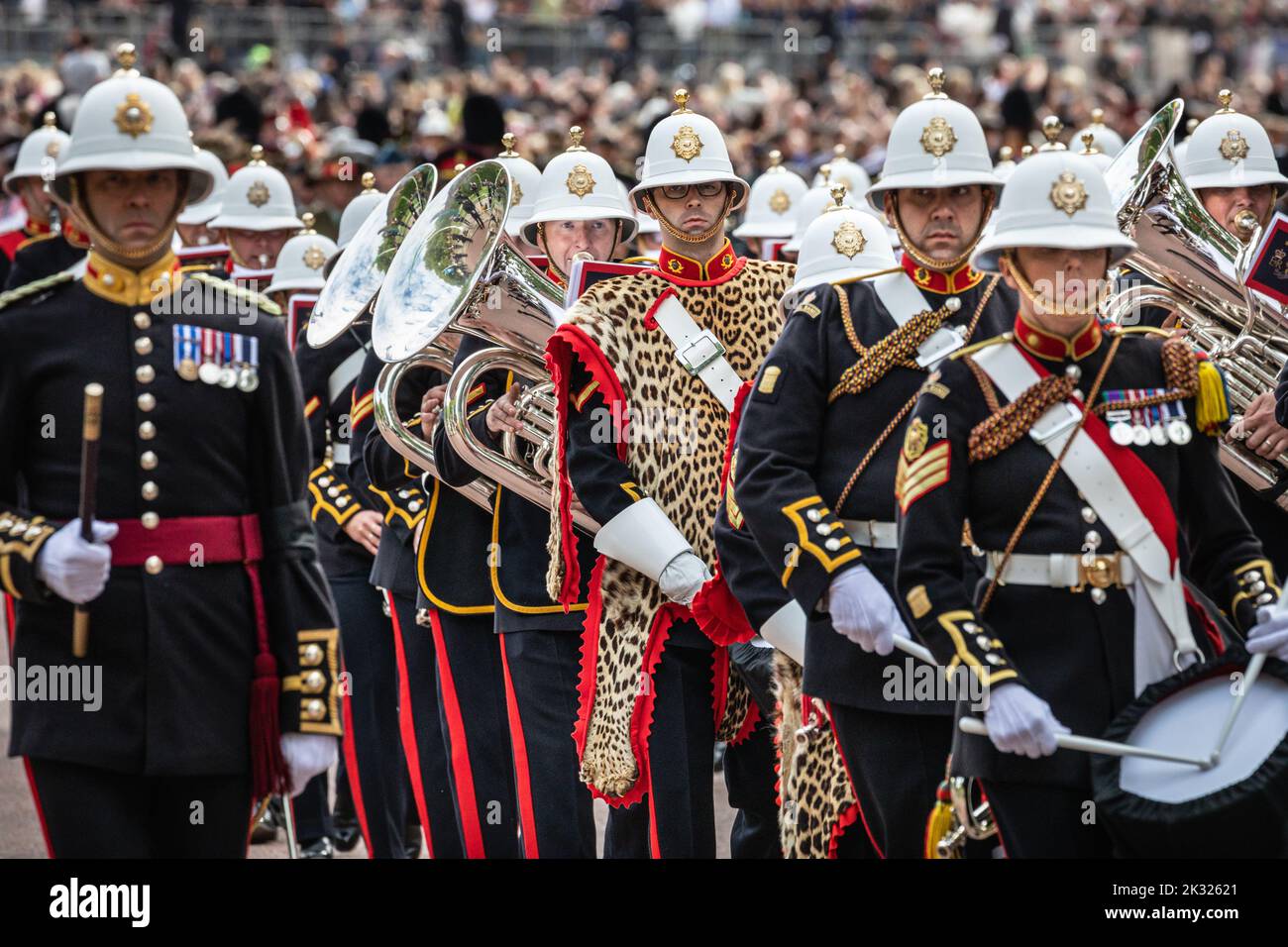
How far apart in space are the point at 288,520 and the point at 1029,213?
1.72 meters

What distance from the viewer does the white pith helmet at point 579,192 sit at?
7.51 meters

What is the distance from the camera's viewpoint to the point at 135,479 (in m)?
5.03

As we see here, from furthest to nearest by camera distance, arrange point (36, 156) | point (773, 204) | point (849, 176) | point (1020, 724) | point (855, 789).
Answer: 1. point (773, 204)
2. point (36, 156)
3. point (849, 176)
4. point (855, 789)
5. point (1020, 724)

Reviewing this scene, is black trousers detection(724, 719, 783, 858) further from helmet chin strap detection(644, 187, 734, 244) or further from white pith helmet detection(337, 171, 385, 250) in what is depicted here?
white pith helmet detection(337, 171, 385, 250)

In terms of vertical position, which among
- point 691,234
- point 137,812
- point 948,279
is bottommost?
point 137,812

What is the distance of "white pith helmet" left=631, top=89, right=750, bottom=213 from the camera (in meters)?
6.94

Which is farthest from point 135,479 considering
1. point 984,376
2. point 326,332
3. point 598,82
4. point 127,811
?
point 598,82

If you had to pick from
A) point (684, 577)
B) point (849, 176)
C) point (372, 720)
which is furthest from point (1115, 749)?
point (849, 176)

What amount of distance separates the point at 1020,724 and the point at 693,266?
2380mm

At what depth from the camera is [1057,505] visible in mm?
5078

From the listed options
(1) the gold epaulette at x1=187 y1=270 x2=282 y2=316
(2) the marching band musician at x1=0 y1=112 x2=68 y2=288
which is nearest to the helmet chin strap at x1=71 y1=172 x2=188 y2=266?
(1) the gold epaulette at x1=187 y1=270 x2=282 y2=316

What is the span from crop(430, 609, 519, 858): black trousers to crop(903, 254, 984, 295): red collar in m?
2.14

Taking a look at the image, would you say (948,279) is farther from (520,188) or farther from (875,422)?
(520,188)
